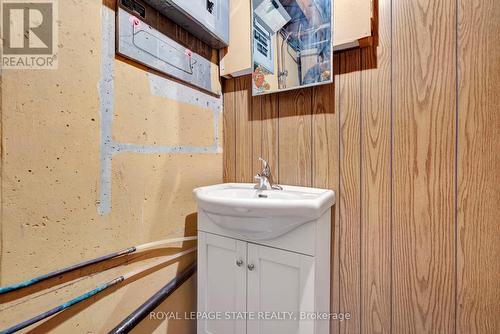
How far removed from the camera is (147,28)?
0.90 m

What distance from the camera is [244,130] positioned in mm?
1250

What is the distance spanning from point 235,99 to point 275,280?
0.94 m

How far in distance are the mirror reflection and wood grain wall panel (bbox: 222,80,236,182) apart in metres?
0.19

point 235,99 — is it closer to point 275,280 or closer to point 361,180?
point 361,180

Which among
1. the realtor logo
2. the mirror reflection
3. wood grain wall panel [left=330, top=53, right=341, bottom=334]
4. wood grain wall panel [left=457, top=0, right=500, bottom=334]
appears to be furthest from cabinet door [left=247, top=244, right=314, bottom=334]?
the realtor logo

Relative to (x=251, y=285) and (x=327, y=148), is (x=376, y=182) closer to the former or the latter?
(x=327, y=148)

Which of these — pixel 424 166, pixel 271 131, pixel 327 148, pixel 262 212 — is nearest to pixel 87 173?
pixel 262 212

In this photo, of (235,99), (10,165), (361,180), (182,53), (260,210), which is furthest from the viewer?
(235,99)

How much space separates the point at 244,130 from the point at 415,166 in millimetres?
793

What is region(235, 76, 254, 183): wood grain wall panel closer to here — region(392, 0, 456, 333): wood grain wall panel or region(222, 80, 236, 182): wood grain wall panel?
region(222, 80, 236, 182): wood grain wall panel

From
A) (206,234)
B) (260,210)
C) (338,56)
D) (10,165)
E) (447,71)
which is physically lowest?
(206,234)

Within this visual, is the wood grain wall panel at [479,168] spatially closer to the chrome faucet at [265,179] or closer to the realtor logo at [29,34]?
the chrome faucet at [265,179]

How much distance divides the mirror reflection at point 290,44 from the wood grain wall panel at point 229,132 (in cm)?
19

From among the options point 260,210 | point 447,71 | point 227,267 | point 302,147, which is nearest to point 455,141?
point 447,71
